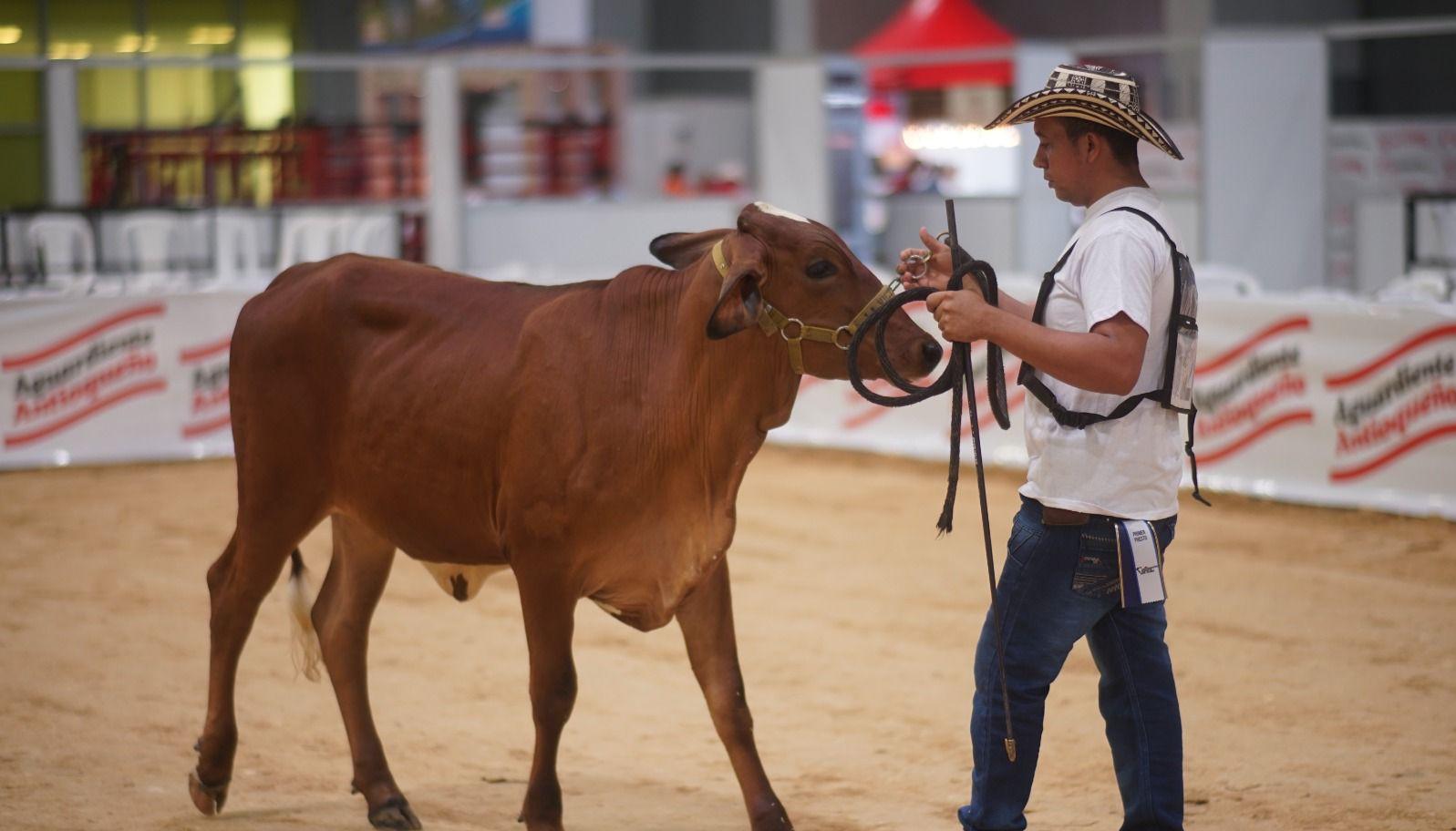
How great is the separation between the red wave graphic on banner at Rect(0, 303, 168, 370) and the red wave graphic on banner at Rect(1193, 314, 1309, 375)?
758 cm

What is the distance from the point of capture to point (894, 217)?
16.6 meters

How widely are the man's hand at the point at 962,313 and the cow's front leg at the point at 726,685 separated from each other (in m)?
1.25

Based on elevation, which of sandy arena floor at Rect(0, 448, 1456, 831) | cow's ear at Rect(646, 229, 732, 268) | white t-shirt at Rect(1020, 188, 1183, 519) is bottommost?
sandy arena floor at Rect(0, 448, 1456, 831)

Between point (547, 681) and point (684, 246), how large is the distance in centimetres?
134

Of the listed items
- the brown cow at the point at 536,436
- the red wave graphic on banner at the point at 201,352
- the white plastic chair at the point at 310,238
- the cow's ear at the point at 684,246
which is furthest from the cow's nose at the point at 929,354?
the white plastic chair at the point at 310,238

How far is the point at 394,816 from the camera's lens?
5.13 m

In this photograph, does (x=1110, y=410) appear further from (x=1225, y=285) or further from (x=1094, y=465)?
(x=1225, y=285)

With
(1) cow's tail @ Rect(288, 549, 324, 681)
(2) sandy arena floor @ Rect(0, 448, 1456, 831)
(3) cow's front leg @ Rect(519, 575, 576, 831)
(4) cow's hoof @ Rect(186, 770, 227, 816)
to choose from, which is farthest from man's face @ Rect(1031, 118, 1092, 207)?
(4) cow's hoof @ Rect(186, 770, 227, 816)


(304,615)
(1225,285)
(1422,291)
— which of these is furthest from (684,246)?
(1422,291)

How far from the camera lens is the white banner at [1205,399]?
989 centimetres

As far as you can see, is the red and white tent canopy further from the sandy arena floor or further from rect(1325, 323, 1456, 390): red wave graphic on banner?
the sandy arena floor

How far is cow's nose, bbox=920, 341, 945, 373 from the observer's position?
4.20m

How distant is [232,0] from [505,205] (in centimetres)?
1503

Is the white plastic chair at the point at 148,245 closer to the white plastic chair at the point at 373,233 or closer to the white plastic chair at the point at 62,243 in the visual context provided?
the white plastic chair at the point at 62,243
